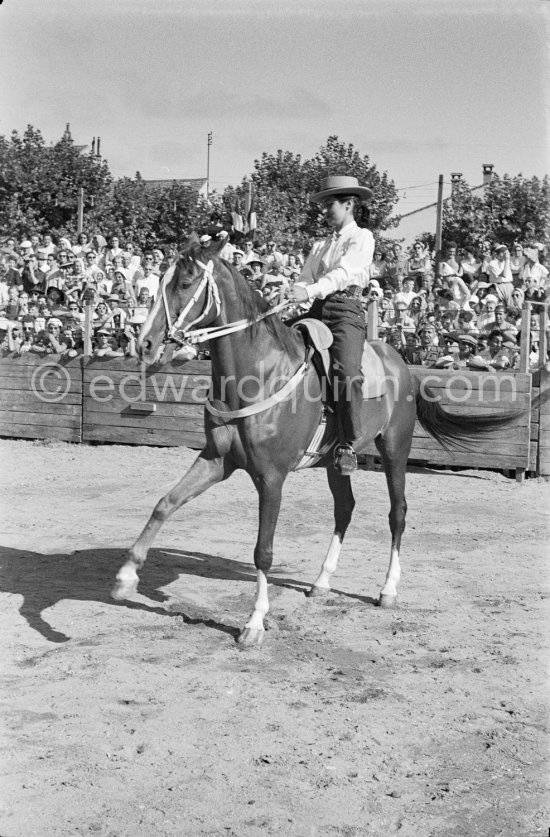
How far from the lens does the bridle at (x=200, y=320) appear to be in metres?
5.50

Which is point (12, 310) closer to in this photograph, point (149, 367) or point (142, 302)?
point (142, 302)

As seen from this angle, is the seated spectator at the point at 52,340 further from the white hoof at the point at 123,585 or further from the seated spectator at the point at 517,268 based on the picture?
the white hoof at the point at 123,585

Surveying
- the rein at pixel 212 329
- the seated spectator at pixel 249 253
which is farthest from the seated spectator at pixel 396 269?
the rein at pixel 212 329

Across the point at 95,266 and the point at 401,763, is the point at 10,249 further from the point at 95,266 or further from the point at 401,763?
the point at 401,763

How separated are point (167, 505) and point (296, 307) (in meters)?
9.00

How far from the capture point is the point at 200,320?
5.63m

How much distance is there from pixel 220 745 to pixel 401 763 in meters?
0.82

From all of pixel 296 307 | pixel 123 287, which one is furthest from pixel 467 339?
pixel 123 287

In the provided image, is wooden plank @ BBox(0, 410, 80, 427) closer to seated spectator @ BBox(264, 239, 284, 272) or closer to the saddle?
seated spectator @ BBox(264, 239, 284, 272)

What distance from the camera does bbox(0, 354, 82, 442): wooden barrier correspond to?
566 inches

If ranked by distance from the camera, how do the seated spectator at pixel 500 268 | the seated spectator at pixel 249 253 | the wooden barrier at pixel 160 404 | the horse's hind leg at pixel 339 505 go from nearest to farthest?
the horse's hind leg at pixel 339 505 < the wooden barrier at pixel 160 404 < the seated spectator at pixel 500 268 < the seated spectator at pixel 249 253

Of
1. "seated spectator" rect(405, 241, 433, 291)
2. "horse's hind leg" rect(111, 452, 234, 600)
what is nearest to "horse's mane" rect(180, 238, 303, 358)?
"horse's hind leg" rect(111, 452, 234, 600)

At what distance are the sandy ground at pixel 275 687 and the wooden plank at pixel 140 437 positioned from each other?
13.3 ft

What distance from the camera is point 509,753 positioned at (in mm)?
4262
